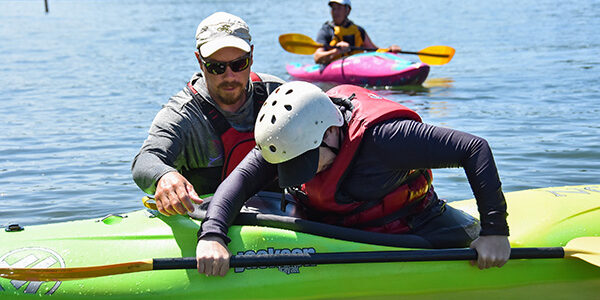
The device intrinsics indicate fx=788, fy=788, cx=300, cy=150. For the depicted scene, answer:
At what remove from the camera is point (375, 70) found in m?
11.5

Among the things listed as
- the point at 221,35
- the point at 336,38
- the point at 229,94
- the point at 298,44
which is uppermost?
the point at 221,35

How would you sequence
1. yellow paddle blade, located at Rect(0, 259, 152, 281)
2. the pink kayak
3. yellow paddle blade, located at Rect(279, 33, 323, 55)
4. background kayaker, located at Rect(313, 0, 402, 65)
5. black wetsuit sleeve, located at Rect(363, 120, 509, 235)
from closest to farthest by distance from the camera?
black wetsuit sleeve, located at Rect(363, 120, 509, 235) → yellow paddle blade, located at Rect(0, 259, 152, 281) → the pink kayak → background kayaker, located at Rect(313, 0, 402, 65) → yellow paddle blade, located at Rect(279, 33, 323, 55)

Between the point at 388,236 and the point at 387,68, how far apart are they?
26.9ft

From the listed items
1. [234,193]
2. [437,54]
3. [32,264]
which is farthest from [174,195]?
[437,54]

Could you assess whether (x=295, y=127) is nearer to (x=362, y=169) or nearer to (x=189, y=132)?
(x=362, y=169)

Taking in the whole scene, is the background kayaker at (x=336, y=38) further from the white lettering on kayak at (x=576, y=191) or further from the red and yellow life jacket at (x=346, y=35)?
the white lettering on kayak at (x=576, y=191)

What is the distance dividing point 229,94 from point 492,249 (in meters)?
1.54

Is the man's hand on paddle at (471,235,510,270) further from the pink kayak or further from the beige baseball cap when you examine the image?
the pink kayak

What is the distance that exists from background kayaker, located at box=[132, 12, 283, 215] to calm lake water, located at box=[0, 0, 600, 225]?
80.4 inches

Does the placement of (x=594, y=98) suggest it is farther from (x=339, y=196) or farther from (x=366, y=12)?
(x=366, y=12)

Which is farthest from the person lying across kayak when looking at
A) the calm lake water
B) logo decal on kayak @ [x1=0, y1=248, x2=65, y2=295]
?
the calm lake water

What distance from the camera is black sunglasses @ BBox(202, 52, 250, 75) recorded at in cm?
397

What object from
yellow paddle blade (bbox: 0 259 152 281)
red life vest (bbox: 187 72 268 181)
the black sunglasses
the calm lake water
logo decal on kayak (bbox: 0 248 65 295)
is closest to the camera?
yellow paddle blade (bbox: 0 259 152 281)

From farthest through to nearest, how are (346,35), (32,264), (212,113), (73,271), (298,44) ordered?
(298,44), (346,35), (212,113), (32,264), (73,271)
